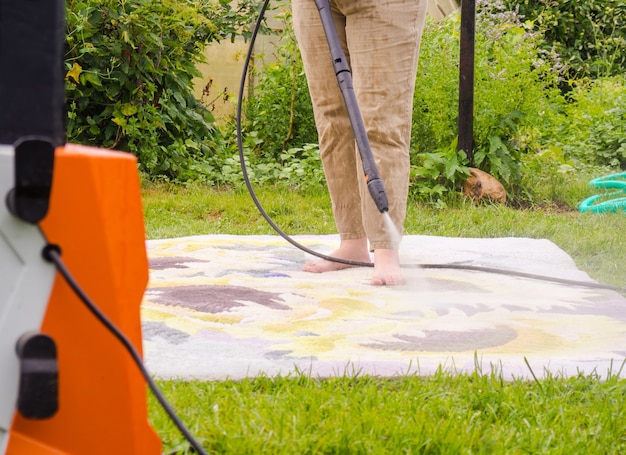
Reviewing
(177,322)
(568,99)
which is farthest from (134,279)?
(568,99)

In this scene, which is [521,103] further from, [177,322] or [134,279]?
[134,279]

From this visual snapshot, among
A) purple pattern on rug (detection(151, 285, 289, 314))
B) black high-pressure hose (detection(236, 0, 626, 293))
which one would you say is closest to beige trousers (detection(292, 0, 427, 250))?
black high-pressure hose (detection(236, 0, 626, 293))

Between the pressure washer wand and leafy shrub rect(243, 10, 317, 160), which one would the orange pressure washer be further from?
leafy shrub rect(243, 10, 317, 160)

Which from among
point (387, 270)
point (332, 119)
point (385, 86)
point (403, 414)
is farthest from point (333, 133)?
point (403, 414)

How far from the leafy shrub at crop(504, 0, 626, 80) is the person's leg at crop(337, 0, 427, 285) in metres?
5.79

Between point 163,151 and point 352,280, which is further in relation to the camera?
point 163,151

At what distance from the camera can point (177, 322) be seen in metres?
1.74

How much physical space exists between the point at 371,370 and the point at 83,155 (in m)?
0.79

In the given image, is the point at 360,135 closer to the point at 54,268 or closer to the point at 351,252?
the point at 351,252

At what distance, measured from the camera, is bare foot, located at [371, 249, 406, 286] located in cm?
230

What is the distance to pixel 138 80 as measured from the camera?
432cm

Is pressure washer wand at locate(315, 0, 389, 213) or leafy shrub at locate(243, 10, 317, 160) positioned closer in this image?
pressure washer wand at locate(315, 0, 389, 213)

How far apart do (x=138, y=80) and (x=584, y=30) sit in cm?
551

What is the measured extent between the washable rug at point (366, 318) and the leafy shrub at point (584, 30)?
5625 millimetres
